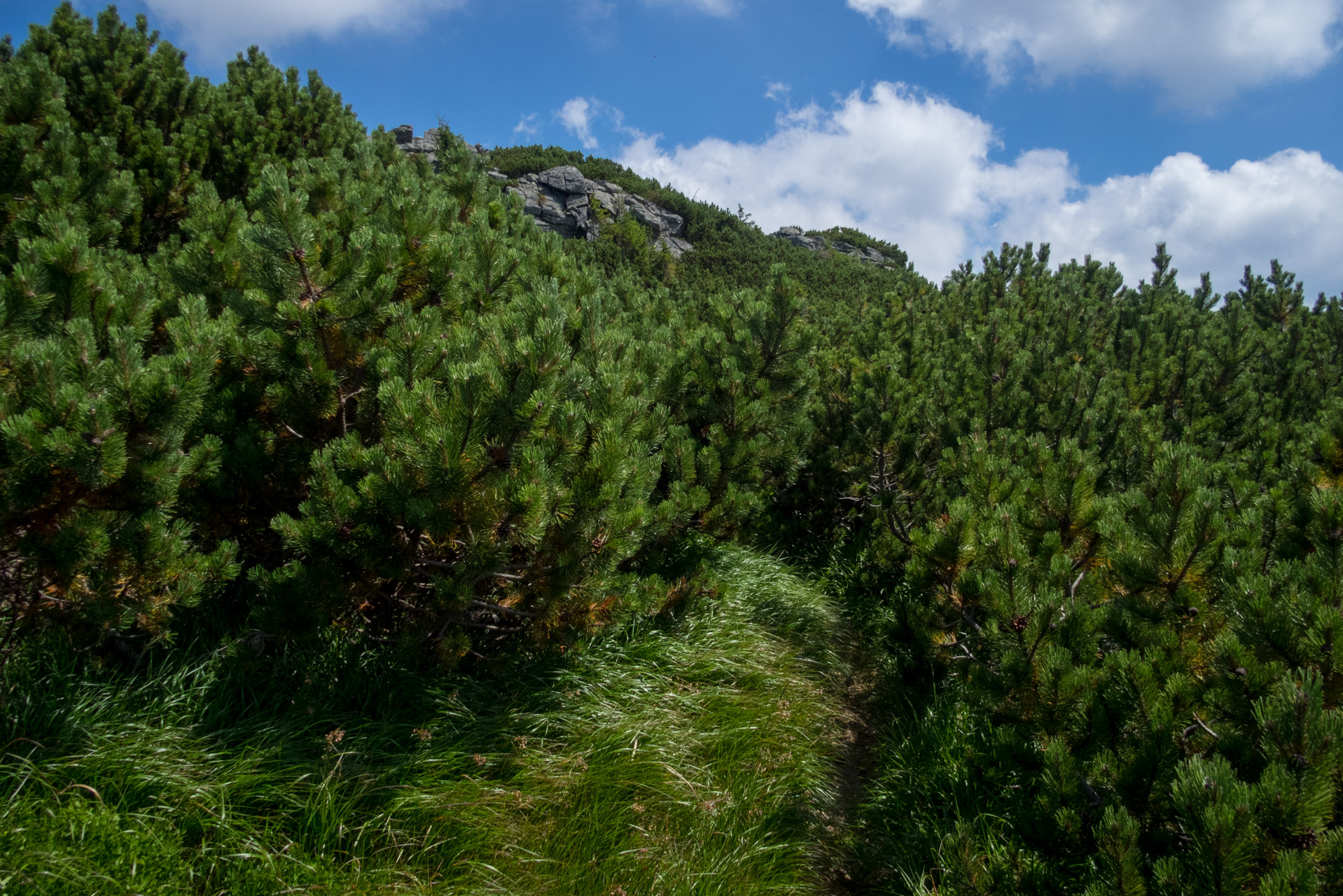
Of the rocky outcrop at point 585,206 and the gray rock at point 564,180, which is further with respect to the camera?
the gray rock at point 564,180

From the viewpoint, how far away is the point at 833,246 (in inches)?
1368

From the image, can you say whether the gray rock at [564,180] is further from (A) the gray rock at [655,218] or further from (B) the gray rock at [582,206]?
(A) the gray rock at [655,218]

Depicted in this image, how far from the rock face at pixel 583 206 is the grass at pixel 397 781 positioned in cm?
2444

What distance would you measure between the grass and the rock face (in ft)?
80.2

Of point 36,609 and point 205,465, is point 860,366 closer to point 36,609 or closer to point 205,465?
point 205,465

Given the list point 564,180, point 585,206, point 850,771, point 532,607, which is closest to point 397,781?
point 532,607

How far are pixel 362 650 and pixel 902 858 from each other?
9.21 feet

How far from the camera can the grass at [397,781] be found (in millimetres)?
2287

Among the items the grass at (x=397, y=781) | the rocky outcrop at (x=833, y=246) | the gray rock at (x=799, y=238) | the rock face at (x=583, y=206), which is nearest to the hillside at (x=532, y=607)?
the grass at (x=397, y=781)

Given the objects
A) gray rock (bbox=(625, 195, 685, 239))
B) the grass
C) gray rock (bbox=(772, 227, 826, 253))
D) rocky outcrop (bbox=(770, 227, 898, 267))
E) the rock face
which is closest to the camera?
the grass

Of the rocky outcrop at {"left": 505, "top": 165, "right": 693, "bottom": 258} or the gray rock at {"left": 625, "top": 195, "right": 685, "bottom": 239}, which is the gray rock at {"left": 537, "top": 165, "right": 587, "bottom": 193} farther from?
the gray rock at {"left": 625, "top": 195, "right": 685, "bottom": 239}

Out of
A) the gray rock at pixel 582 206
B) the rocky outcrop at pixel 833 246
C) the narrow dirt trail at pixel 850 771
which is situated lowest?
the narrow dirt trail at pixel 850 771

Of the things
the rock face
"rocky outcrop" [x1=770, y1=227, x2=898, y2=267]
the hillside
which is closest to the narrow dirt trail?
the hillside

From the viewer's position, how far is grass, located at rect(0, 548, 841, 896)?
229 cm
